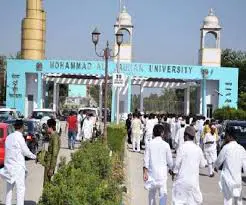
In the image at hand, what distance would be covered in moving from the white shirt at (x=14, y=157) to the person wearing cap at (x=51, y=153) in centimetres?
31

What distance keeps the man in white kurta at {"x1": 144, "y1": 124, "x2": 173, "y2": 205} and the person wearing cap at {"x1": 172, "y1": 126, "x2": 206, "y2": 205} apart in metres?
0.43

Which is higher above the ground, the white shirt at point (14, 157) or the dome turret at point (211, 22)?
the dome turret at point (211, 22)

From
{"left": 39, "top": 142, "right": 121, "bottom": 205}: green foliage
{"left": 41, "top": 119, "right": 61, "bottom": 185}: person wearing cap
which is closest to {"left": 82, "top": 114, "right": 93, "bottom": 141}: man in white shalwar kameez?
{"left": 41, "top": 119, "right": 61, "bottom": 185}: person wearing cap

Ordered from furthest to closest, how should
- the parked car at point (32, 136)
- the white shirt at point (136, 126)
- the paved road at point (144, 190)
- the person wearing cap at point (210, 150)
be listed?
the white shirt at point (136, 126) → the parked car at point (32, 136) → the person wearing cap at point (210, 150) → the paved road at point (144, 190)

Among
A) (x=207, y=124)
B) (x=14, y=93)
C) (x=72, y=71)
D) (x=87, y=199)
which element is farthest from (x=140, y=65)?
(x=87, y=199)

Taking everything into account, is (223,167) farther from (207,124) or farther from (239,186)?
(207,124)

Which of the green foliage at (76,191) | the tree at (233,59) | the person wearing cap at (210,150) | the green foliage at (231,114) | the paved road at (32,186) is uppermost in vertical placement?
the tree at (233,59)

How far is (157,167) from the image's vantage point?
10.3 m

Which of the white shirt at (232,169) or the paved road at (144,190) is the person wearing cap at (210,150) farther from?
the white shirt at (232,169)

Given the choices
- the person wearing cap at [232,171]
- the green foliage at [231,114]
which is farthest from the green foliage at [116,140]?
the green foliage at [231,114]

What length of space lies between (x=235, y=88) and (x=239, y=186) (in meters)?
45.0

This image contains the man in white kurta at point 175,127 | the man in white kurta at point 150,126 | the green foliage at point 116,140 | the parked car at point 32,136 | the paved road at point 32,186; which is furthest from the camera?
the man in white kurta at point 150,126

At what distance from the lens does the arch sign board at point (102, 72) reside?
179 feet

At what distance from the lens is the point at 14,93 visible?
5431 cm
